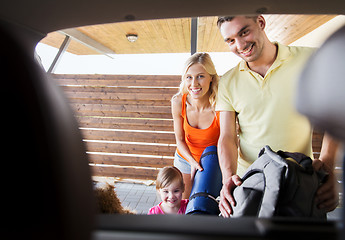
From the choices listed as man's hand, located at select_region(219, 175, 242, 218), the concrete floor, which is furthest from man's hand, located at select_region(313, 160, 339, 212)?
the concrete floor

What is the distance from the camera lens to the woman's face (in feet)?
7.88

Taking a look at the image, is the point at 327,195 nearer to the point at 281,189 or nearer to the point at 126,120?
the point at 281,189

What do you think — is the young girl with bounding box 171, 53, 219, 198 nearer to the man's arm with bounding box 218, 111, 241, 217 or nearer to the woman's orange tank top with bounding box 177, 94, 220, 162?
the woman's orange tank top with bounding box 177, 94, 220, 162

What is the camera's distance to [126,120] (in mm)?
5945

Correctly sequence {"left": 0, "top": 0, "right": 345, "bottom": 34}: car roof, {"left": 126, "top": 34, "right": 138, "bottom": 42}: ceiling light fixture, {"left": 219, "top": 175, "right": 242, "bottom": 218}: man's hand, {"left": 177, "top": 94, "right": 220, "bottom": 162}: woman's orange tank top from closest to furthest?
{"left": 0, "top": 0, "right": 345, "bottom": 34}: car roof < {"left": 219, "top": 175, "right": 242, "bottom": 218}: man's hand < {"left": 177, "top": 94, "right": 220, "bottom": 162}: woman's orange tank top < {"left": 126, "top": 34, "right": 138, "bottom": 42}: ceiling light fixture

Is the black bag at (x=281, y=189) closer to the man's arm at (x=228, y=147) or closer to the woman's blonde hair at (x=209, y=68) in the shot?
the man's arm at (x=228, y=147)

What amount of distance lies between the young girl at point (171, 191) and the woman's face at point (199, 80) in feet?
2.33

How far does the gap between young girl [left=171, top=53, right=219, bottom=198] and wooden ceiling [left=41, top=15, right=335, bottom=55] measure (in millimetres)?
1976

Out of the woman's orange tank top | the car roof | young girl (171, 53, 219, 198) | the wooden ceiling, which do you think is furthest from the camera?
the wooden ceiling

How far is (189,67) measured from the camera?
8.11 ft

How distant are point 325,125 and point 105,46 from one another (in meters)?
6.17

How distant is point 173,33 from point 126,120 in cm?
206

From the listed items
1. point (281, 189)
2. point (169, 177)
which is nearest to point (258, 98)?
point (281, 189)

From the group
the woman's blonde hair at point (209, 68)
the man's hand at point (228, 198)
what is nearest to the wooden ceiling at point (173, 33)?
the woman's blonde hair at point (209, 68)
